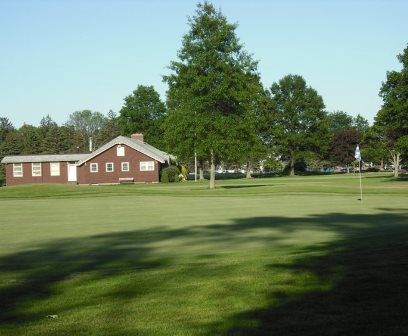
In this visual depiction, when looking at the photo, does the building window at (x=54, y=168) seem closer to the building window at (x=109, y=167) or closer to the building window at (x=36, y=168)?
the building window at (x=36, y=168)

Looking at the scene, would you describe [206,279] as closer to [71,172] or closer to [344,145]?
[71,172]

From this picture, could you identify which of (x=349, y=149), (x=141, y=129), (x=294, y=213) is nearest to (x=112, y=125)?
(x=141, y=129)

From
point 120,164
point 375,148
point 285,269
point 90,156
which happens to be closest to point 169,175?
point 120,164

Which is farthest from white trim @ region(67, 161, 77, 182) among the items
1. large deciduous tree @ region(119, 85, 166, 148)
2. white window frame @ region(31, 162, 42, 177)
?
large deciduous tree @ region(119, 85, 166, 148)

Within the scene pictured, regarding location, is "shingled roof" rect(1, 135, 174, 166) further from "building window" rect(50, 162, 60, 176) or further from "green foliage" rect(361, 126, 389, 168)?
Result: "green foliage" rect(361, 126, 389, 168)

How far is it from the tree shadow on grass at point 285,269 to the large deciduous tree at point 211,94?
115 feet

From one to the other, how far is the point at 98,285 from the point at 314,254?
427 cm

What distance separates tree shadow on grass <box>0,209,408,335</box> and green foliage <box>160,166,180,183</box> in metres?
63.8

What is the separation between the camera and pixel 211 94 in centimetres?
5356

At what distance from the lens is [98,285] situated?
880 cm

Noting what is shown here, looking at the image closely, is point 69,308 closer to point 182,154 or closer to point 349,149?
point 182,154

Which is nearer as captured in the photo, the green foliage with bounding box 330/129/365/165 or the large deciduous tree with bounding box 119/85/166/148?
the large deciduous tree with bounding box 119/85/166/148

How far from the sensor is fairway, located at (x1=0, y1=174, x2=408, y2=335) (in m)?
6.36

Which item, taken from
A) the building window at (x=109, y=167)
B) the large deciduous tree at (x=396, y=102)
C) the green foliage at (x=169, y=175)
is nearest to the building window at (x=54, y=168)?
the building window at (x=109, y=167)
